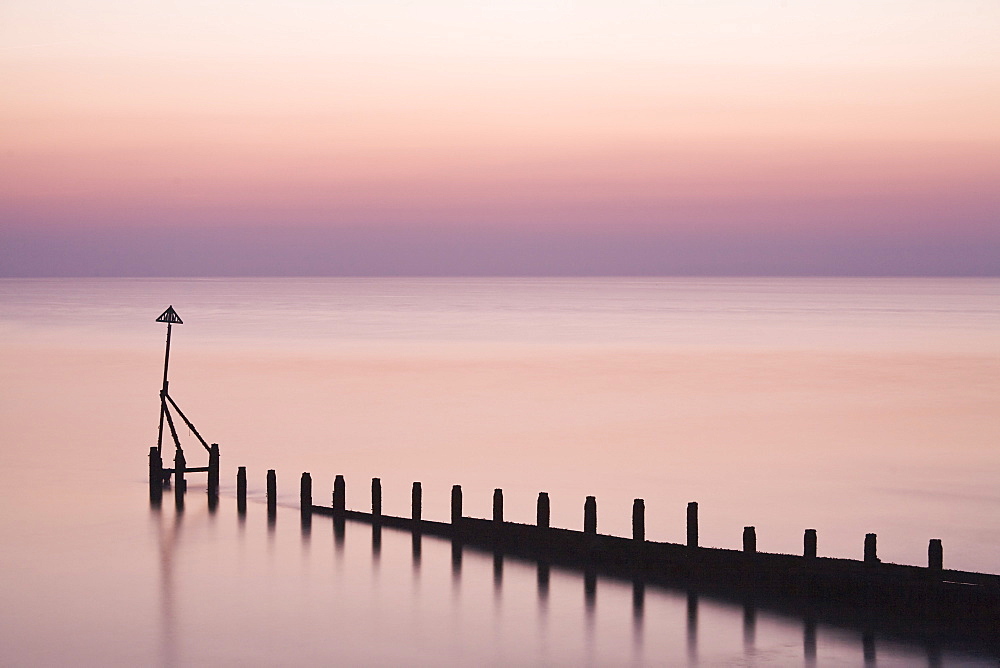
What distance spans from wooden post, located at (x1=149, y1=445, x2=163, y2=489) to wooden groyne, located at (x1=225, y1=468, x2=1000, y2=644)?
820 centimetres

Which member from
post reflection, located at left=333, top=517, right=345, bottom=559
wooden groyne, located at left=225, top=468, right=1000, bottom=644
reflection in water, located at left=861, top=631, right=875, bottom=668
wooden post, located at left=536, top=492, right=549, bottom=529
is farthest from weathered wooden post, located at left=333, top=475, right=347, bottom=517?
reflection in water, located at left=861, top=631, right=875, bottom=668

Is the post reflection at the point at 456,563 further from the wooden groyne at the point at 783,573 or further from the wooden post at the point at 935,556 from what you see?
the wooden post at the point at 935,556

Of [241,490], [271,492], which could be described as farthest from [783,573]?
[241,490]

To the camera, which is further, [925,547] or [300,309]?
[300,309]

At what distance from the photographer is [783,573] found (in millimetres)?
16656

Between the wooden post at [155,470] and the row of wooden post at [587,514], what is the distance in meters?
2.72

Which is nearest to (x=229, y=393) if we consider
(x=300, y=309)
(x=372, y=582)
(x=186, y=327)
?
(x=372, y=582)

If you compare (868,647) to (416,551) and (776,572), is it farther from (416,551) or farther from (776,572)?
(416,551)

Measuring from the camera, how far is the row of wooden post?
15.9 metres

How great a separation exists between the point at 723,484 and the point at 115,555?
1551cm

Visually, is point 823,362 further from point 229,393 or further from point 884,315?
point 884,315

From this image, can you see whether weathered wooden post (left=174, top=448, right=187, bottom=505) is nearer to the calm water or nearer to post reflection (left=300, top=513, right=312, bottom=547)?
the calm water

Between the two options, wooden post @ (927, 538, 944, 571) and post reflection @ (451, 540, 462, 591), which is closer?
wooden post @ (927, 538, 944, 571)

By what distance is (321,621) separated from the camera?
18.2m
